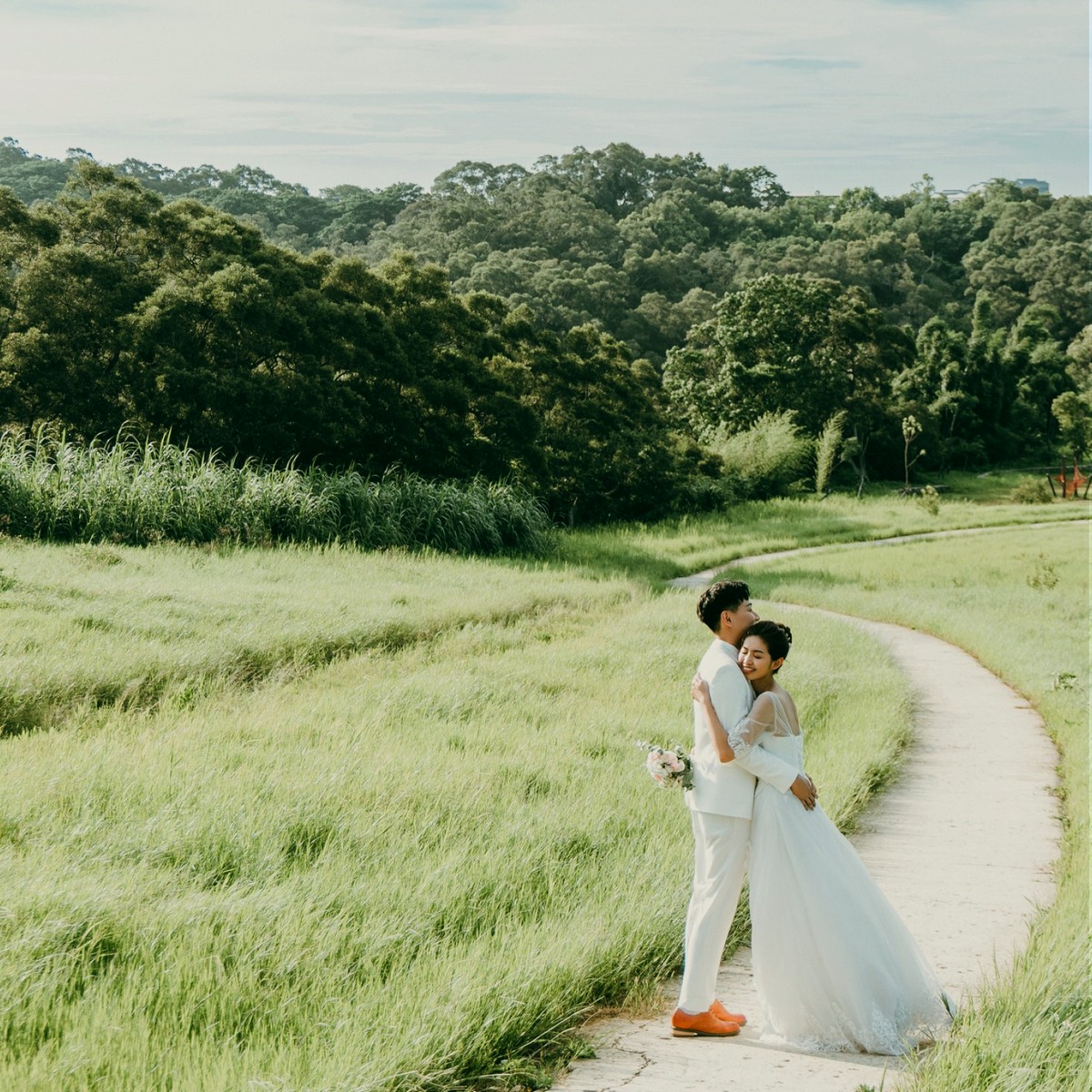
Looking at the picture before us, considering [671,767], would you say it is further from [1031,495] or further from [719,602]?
[1031,495]

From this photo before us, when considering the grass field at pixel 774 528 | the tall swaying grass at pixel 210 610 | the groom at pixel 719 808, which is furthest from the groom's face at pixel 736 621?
the grass field at pixel 774 528

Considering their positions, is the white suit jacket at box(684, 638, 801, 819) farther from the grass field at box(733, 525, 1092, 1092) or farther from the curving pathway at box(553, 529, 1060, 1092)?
the grass field at box(733, 525, 1092, 1092)

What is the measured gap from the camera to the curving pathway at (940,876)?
14.0ft

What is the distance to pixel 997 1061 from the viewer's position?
3922mm

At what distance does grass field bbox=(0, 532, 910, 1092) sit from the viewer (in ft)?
13.7

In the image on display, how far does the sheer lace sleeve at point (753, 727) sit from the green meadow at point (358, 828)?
3.68 feet

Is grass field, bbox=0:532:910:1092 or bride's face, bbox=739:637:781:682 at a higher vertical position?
bride's face, bbox=739:637:781:682

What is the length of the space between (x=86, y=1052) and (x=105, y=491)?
15.8 metres

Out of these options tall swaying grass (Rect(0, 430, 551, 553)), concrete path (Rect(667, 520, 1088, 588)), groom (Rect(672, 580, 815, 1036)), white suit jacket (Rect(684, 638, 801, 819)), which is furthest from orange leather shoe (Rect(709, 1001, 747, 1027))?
concrete path (Rect(667, 520, 1088, 588))

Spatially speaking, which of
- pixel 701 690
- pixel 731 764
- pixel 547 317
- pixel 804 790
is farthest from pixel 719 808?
pixel 547 317

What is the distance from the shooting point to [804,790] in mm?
4648

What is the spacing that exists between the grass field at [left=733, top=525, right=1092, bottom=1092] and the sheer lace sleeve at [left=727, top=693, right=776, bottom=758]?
1225 mm

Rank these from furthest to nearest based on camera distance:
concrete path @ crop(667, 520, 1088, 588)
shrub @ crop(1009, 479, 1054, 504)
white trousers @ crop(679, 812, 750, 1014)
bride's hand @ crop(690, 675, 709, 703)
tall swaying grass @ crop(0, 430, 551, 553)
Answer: shrub @ crop(1009, 479, 1054, 504), concrete path @ crop(667, 520, 1088, 588), tall swaying grass @ crop(0, 430, 551, 553), bride's hand @ crop(690, 675, 709, 703), white trousers @ crop(679, 812, 750, 1014)

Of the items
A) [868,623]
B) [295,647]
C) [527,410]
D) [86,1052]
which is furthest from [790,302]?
[86,1052]
